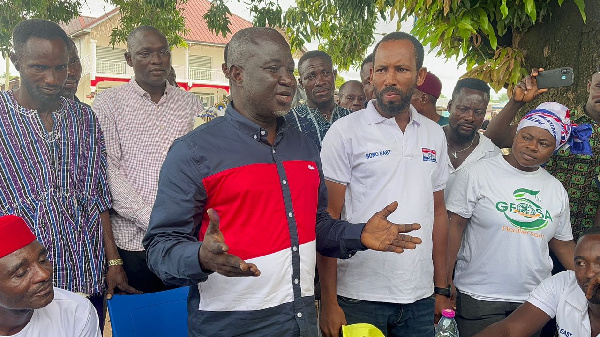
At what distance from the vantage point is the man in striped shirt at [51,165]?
2422mm

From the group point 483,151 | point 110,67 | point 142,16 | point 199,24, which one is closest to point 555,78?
point 483,151

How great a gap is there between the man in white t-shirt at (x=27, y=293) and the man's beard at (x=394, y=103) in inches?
65.3

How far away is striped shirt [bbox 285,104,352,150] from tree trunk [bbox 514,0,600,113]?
66.5 inches

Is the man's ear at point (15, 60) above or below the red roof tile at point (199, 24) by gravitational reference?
below

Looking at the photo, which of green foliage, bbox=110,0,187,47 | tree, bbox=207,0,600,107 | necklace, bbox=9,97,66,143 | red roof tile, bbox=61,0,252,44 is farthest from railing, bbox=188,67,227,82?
necklace, bbox=9,97,66,143

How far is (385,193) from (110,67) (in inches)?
981

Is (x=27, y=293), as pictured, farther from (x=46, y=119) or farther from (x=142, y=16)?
(x=142, y=16)

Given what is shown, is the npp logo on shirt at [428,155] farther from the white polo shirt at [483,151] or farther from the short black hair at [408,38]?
the white polo shirt at [483,151]

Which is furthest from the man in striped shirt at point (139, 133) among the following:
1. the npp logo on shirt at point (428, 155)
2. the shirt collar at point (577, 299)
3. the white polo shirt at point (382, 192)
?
the shirt collar at point (577, 299)

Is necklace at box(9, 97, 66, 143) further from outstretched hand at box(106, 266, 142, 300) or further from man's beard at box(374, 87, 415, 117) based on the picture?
man's beard at box(374, 87, 415, 117)

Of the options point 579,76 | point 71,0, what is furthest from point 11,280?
point 71,0

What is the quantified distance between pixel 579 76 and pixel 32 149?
357cm

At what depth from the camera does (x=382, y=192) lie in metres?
2.49

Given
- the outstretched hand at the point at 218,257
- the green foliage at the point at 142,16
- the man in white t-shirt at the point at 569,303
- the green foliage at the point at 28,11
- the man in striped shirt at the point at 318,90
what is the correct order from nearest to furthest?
1. the outstretched hand at the point at 218,257
2. the man in white t-shirt at the point at 569,303
3. the man in striped shirt at the point at 318,90
4. the green foliage at the point at 28,11
5. the green foliage at the point at 142,16
